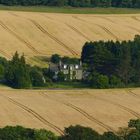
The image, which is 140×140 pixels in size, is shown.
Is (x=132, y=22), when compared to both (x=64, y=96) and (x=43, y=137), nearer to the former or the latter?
(x=64, y=96)

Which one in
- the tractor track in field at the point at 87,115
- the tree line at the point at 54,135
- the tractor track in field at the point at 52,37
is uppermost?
the tree line at the point at 54,135

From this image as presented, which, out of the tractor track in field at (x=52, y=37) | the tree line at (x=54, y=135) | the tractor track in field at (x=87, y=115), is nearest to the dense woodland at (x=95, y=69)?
the tractor track in field at (x=87, y=115)

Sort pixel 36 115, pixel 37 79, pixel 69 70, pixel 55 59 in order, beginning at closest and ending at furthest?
pixel 36 115
pixel 37 79
pixel 69 70
pixel 55 59

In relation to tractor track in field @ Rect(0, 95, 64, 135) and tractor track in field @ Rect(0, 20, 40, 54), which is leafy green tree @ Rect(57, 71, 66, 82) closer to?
tractor track in field @ Rect(0, 95, 64, 135)

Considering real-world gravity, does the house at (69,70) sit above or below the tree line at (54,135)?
below

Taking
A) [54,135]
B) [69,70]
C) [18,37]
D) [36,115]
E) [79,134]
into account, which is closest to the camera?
[79,134]

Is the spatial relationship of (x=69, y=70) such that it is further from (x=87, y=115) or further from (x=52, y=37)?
(x=87, y=115)

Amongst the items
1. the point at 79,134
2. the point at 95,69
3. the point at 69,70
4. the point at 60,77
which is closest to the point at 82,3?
the point at 95,69

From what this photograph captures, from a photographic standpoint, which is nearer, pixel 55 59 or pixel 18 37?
pixel 55 59

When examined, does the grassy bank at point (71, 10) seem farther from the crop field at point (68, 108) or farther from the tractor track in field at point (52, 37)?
the crop field at point (68, 108)
